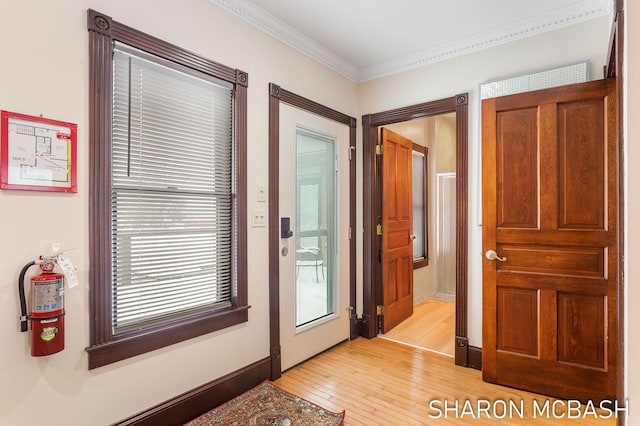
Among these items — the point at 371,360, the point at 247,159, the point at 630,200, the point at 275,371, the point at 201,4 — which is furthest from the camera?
the point at 371,360

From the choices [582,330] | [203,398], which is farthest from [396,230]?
[203,398]

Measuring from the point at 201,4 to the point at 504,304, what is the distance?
2908mm

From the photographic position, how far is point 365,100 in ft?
11.7

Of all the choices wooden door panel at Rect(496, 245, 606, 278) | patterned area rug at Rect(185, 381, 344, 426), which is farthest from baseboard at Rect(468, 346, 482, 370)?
patterned area rug at Rect(185, 381, 344, 426)

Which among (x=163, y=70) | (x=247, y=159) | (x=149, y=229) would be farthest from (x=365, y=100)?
(x=149, y=229)

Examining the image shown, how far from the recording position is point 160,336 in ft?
6.46

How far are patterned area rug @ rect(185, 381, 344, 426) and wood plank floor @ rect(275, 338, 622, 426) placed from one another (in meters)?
0.11

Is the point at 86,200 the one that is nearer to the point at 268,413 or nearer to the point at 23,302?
the point at 23,302

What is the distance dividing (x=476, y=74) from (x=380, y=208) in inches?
57.7

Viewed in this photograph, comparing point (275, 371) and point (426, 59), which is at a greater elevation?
point (426, 59)

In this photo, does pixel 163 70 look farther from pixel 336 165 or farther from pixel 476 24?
pixel 476 24

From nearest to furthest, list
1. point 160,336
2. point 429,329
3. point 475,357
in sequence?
point 160,336
point 475,357
point 429,329

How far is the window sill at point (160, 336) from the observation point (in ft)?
5.71

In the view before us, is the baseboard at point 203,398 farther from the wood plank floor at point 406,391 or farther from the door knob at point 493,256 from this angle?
the door knob at point 493,256
